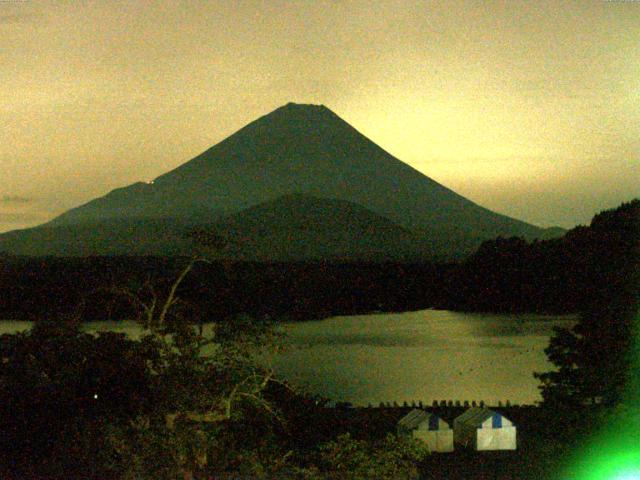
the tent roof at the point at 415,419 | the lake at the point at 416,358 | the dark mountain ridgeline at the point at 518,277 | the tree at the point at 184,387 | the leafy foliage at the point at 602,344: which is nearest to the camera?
the tree at the point at 184,387

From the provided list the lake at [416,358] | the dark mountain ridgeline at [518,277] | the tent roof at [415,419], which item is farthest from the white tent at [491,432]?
the dark mountain ridgeline at [518,277]

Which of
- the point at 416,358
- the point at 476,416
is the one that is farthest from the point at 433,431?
the point at 416,358

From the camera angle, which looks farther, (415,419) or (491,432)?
(415,419)

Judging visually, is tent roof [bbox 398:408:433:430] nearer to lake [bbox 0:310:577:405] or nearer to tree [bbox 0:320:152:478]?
lake [bbox 0:310:577:405]

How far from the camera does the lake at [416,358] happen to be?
63.8 ft

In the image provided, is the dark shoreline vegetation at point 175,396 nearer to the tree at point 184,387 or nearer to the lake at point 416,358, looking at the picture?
the tree at point 184,387

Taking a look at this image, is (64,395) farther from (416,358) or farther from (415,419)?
(416,358)

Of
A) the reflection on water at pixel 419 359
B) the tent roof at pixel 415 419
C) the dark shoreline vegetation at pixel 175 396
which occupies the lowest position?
the reflection on water at pixel 419 359

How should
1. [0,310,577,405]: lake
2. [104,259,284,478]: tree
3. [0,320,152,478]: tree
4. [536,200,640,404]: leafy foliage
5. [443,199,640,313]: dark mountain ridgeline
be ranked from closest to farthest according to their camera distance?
[104,259,284,478]: tree → [0,320,152,478]: tree → [536,200,640,404]: leafy foliage → [0,310,577,405]: lake → [443,199,640,313]: dark mountain ridgeline

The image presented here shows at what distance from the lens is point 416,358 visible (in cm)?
2591

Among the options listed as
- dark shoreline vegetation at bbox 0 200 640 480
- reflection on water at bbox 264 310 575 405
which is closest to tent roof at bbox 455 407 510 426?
reflection on water at bbox 264 310 575 405

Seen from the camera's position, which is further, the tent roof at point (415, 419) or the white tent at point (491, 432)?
the tent roof at point (415, 419)

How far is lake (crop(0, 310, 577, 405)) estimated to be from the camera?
19453 millimetres

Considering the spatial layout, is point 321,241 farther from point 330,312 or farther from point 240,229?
point 330,312
